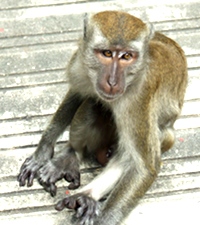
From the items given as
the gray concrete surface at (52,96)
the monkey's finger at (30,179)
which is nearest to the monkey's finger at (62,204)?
the gray concrete surface at (52,96)

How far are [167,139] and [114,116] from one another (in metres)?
0.64

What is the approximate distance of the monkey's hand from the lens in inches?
198

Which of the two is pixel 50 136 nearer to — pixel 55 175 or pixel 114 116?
pixel 55 175

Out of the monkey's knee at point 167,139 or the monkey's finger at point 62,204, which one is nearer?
the monkey's finger at point 62,204

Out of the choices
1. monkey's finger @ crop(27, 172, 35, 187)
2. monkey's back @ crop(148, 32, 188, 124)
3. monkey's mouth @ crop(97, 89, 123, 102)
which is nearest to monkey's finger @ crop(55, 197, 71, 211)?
monkey's finger @ crop(27, 172, 35, 187)

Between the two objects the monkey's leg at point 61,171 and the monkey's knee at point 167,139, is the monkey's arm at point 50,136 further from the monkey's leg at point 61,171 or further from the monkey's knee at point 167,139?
the monkey's knee at point 167,139

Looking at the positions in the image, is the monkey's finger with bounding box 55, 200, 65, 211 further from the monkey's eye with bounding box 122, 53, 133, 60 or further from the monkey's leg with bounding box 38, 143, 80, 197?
the monkey's eye with bounding box 122, 53, 133, 60

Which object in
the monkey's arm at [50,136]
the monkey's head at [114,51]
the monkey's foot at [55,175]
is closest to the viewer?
the monkey's head at [114,51]

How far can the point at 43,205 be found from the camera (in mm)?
5199

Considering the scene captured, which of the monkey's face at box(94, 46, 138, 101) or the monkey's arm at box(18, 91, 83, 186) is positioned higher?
the monkey's face at box(94, 46, 138, 101)

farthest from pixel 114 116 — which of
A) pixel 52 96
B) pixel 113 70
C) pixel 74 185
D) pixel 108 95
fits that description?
pixel 52 96

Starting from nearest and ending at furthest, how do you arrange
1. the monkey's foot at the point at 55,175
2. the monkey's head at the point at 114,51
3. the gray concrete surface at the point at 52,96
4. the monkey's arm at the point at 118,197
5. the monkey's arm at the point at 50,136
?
1. the monkey's head at the point at 114,51
2. the monkey's arm at the point at 118,197
3. the gray concrete surface at the point at 52,96
4. the monkey's foot at the point at 55,175
5. the monkey's arm at the point at 50,136

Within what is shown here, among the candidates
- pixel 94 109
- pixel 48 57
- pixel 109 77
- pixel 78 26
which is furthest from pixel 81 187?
pixel 78 26

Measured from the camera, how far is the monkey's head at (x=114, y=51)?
15.2 feet
